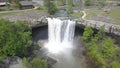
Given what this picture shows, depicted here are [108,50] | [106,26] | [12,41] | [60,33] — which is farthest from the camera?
[60,33]

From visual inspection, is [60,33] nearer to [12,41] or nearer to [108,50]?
[12,41]

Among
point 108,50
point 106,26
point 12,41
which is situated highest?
point 106,26

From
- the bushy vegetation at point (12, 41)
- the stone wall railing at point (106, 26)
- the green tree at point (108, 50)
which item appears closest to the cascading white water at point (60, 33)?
the stone wall railing at point (106, 26)

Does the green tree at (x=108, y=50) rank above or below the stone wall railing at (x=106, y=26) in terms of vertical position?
below

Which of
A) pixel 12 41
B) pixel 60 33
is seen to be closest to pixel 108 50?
pixel 12 41

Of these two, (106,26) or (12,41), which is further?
(106,26)

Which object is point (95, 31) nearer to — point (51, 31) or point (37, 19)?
point (51, 31)

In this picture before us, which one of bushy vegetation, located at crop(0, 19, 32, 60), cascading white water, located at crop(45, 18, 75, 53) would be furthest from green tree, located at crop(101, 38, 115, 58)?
bushy vegetation, located at crop(0, 19, 32, 60)

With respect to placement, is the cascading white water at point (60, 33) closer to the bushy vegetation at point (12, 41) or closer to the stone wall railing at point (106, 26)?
the stone wall railing at point (106, 26)
